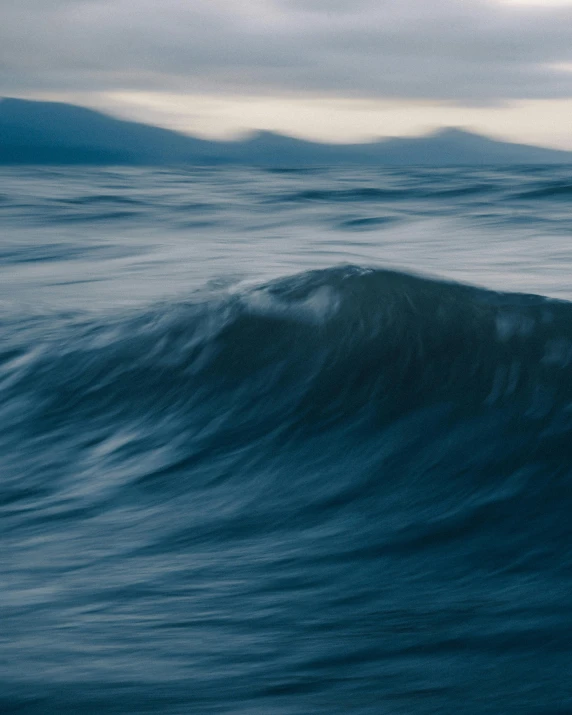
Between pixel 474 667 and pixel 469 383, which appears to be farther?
pixel 469 383

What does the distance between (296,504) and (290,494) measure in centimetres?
9

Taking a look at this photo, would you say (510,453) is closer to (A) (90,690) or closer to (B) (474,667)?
(B) (474,667)

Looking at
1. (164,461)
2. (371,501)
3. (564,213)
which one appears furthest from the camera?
(564,213)

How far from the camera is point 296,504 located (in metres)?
2.77

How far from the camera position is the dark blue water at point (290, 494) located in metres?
1.77

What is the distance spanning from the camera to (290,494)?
2854mm

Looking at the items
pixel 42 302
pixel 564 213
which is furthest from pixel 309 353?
pixel 564 213

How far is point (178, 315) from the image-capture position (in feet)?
15.2

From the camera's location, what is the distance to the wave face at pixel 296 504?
1.77m

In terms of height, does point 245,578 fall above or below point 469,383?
below

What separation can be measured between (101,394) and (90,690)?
233 cm

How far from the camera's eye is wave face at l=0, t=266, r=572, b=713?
1.77 metres

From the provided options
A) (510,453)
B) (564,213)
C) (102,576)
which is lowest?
(102,576)

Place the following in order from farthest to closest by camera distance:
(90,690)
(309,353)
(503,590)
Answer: (309,353), (503,590), (90,690)
